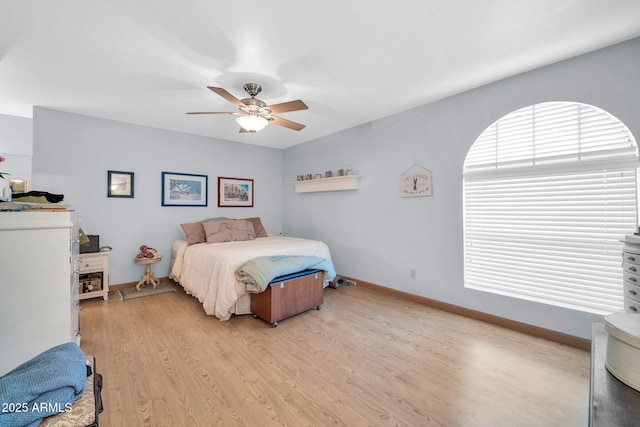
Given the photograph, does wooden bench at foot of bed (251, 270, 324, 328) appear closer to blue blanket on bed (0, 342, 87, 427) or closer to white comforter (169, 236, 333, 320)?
white comforter (169, 236, 333, 320)

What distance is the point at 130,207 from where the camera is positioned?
158 inches

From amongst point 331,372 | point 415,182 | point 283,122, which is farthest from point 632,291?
point 283,122

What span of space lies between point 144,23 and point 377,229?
338 cm

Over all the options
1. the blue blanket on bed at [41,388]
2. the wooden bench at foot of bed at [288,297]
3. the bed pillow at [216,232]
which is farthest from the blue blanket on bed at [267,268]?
the blue blanket on bed at [41,388]

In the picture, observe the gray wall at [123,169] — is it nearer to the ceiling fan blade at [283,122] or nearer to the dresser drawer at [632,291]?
the ceiling fan blade at [283,122]

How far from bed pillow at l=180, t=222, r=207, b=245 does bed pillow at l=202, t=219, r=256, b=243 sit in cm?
8

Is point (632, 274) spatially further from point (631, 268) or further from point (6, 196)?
point (6, 196)

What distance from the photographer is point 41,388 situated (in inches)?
33.2

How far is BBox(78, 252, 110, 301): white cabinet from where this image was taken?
3348 millimetres

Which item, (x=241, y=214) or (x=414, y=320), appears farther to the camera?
(x=241, y=214)

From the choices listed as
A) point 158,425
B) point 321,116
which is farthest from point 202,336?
point 321,116

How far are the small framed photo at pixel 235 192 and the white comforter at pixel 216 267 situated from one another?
3.68 feet

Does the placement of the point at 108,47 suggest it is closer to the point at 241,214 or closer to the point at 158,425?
the point at 158,425

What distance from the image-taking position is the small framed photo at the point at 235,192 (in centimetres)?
493
